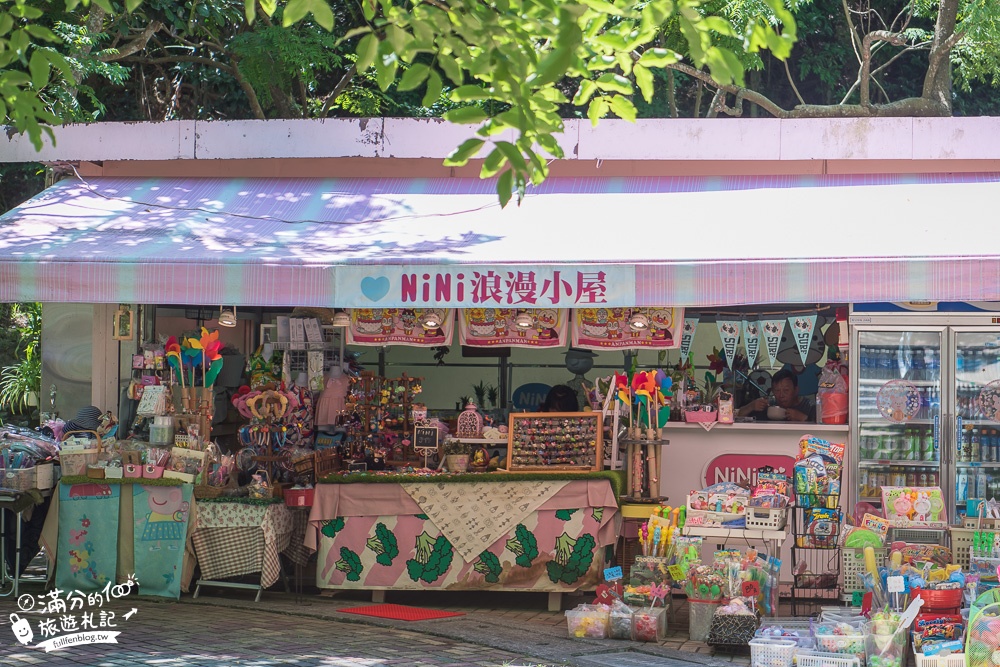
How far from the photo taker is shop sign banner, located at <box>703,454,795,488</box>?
902cm

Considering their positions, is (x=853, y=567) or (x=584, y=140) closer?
(x=853, y=567)

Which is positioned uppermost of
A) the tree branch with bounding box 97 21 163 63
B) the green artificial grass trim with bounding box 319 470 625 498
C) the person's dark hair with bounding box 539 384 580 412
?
the tree branch with bounding box 97 21 163 63

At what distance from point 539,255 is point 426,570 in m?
2.46

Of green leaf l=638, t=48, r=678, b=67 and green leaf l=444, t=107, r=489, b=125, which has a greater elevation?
green leaf l=638, t=48, r=678, b=67

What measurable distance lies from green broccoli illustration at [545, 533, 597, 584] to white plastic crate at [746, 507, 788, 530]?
1.26 m

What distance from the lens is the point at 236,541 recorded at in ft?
28.0

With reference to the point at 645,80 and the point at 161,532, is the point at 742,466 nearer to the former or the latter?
the point at 161,532

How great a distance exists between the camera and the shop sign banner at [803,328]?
8953mm

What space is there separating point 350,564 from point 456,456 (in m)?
1.10

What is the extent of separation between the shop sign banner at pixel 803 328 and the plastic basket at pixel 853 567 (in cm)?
184

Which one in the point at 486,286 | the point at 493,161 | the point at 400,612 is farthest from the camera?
the point at 400,612

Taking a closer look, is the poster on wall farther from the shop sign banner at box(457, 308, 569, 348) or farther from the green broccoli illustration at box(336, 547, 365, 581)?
the green broccoli illustration at box(336, 547, 365, 581)

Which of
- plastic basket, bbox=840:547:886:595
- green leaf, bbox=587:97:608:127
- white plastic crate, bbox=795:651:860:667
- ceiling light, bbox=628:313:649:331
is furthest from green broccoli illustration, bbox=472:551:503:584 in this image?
green leaf, bbox=587:97:608:127

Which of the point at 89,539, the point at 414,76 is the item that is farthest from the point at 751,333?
the point at 414,76
